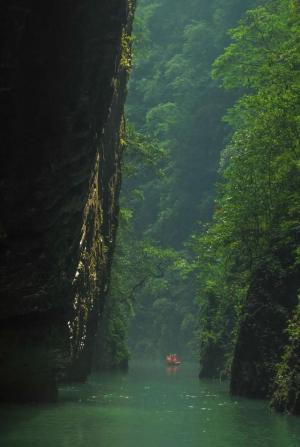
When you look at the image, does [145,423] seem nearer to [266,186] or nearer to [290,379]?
[290,379]

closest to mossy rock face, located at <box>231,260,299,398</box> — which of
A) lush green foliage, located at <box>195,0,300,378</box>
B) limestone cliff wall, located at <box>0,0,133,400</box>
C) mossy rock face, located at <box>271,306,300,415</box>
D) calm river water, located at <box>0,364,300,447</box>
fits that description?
lush green foliage, located at <box>195,0,300,378</box>

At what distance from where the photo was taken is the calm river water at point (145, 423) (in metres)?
13.1

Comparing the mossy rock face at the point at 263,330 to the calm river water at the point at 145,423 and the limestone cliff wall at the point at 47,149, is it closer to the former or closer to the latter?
the calm river water at the point at 145,423

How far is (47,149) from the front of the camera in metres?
13.1

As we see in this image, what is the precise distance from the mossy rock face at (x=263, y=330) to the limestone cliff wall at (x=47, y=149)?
565cm

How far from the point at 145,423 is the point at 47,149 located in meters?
5.99

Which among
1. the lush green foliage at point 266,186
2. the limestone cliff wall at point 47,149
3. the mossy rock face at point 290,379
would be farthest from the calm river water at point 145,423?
the lush green foliage at point 266,186

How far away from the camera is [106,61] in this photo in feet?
43.7

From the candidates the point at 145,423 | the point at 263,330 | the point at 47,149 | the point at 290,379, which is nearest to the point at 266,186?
the point at 263,330

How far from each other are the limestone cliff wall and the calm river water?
78.4 inches

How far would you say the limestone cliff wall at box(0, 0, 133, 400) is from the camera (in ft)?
38.8

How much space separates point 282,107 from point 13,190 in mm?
13629

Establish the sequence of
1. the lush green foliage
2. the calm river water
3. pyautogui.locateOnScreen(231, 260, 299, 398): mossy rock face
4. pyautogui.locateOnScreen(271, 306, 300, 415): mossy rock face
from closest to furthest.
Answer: the calm river water → pyautogui.locateOnScreen(271, 306, 300, 415): mossy rock face → pyautogui.locateOnScreen(231, 260, 299, 398): mossy rock face → the lush green foliage

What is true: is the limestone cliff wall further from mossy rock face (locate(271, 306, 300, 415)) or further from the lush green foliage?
the lush green foliage
